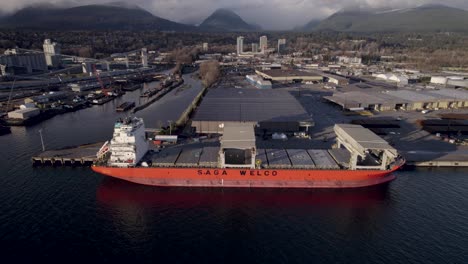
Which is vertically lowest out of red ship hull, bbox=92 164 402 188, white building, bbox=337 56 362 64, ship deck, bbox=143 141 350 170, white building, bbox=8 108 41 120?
red ship hull, bbox=92 164 402 188

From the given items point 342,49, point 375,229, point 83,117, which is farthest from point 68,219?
point 342,49

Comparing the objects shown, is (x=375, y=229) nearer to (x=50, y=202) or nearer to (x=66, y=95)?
(x=50, y=202)

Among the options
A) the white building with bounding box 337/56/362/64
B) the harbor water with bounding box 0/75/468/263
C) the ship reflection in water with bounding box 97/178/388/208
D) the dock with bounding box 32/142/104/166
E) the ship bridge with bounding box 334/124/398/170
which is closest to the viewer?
the harbor water with bounding box 0/75/468/263

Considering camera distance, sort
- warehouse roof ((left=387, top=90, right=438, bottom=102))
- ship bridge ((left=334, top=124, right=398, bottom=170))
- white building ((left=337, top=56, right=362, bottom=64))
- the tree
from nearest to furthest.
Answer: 1. ship bridge ((left=334, top=124, right=398, bottom=170))
2. warehouse roof ((left=387, top=90, right=438, bottom=102))
3. the tree
4. white building ((left=337, top=56, right=362, bottom=64))

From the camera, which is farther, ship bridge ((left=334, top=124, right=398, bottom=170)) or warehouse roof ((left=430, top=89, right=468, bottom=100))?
warehouse roof ((left=430, top=89, right=468, bottom=100))

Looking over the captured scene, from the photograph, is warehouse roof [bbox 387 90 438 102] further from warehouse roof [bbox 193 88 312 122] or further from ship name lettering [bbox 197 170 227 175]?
ship name lettering [bbox 197 170 227 175]

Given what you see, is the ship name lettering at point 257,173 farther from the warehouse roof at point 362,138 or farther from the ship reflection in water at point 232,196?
the warehouse roof at point 362,138

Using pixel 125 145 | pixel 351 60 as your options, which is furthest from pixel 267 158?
pixel 351 60

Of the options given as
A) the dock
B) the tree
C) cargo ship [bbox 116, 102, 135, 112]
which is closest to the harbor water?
the dock

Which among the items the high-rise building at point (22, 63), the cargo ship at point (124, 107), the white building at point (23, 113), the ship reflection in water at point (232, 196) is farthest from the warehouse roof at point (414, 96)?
the high-rise building at point (22, 63)
